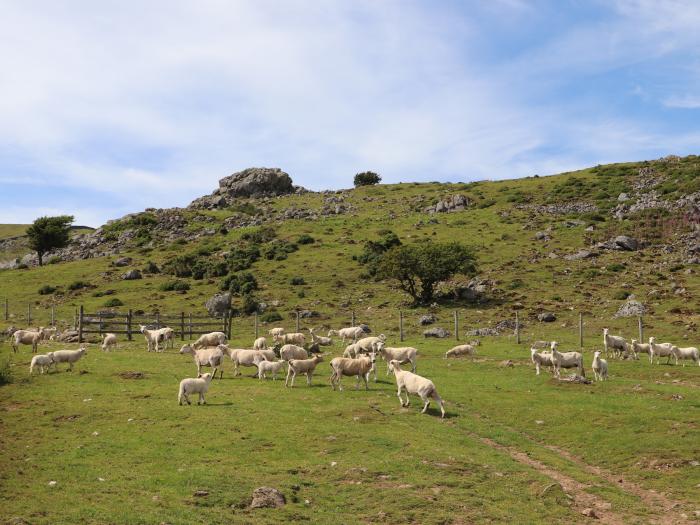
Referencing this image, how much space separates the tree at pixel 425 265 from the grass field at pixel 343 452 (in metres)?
37.7

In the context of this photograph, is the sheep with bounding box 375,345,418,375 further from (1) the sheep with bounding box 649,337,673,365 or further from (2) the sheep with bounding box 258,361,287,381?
(1) the sheep with bounding box 649,337,673,365

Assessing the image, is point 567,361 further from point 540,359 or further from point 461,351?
point 461,351

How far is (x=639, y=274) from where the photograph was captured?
2731 inches

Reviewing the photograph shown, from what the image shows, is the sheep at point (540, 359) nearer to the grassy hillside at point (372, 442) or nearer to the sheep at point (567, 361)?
the sheep at point (567, 361)

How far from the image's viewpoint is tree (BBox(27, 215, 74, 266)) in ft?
382

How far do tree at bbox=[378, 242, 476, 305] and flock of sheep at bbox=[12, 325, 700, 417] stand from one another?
24504 millimetres

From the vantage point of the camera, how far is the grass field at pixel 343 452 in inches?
603

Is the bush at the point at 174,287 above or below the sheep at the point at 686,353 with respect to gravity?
above

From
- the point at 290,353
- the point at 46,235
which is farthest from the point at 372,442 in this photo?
the point at 46,235

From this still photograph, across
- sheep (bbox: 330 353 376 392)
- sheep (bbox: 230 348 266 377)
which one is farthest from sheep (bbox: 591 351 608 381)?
sheep (bbox: 230 348 266 377)

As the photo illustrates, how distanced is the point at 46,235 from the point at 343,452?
111956mm

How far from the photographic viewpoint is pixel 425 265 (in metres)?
67.8

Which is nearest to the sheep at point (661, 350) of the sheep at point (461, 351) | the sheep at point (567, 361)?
the sheep at point (567, 361)

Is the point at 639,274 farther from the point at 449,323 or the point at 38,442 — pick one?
the point at 38,442
